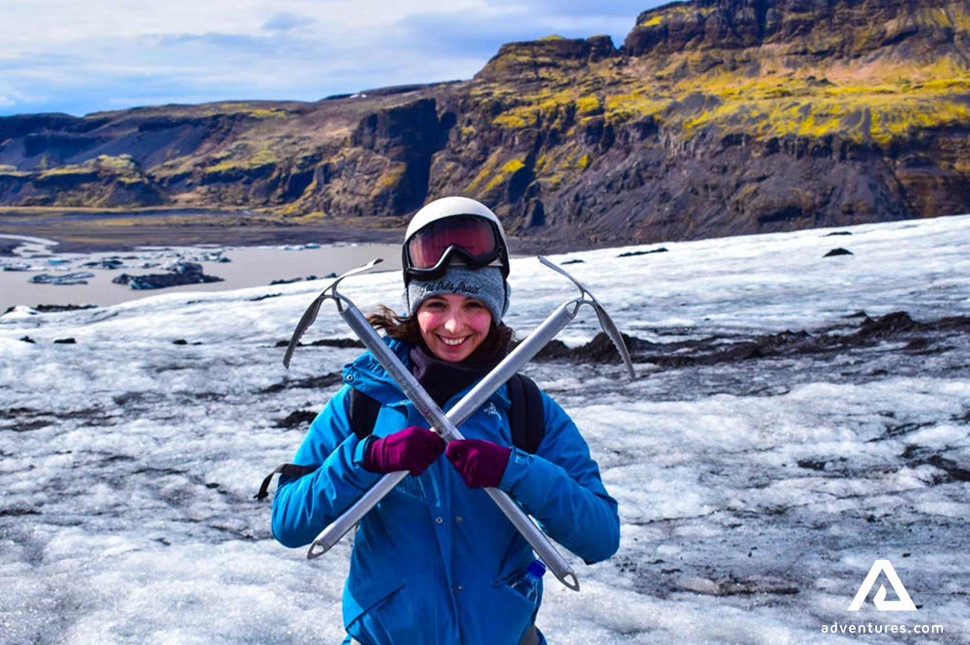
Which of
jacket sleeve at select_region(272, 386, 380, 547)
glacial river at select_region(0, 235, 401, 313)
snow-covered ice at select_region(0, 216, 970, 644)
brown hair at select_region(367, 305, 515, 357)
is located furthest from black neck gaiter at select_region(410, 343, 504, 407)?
glacial river at select_region(0, 235, 401, 313)

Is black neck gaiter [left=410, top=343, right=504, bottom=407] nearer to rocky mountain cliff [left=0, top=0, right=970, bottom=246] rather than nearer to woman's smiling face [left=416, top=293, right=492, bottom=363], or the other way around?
woman's smiling face [left=416, top=293, right=492, bottom=363]

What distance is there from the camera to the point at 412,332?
275cm

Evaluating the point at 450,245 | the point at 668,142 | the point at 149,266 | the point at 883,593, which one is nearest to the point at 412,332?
the point at 450,245

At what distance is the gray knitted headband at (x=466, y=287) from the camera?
8.77ft

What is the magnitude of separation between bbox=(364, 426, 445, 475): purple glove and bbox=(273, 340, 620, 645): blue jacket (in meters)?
0.06

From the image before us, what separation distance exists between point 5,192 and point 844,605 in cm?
17802

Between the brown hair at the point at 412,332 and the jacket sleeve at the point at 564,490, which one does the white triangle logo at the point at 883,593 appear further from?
the brown hair at the point at 412,332

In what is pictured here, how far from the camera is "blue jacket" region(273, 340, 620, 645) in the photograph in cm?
248

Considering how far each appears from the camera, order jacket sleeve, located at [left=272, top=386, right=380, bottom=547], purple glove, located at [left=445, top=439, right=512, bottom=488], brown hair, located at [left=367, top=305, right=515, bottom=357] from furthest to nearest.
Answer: brown hair, located at [left=367, top=305, right=515, bottom=357] < jacket sleeve, located at [left=272, top=386, right=380, bottom=547] < purple glove, located at [left=445, top=439, right=512, bottom=488]

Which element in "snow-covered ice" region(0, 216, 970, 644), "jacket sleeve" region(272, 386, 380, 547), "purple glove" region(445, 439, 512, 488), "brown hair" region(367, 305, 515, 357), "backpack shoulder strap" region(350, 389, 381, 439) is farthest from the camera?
"snow-covered ice" region(0, 216, 970, 644)

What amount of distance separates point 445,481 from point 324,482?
12.5 inches

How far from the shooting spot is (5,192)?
161 meters

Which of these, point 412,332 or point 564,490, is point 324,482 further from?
point 564,490

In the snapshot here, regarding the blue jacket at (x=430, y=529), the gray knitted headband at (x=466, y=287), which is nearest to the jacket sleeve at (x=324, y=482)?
the blue jacket at (x=430, y=529)
